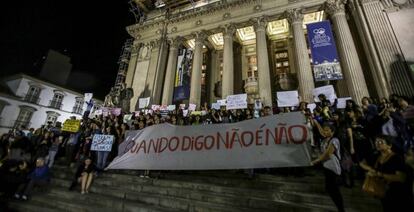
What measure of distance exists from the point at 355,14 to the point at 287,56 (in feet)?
20.4

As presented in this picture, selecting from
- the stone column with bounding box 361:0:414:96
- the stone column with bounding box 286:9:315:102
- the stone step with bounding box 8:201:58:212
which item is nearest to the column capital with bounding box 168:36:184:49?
the stone column with bounding box 286:9:315:102

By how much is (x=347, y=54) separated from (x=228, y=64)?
8.65 m

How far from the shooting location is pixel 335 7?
15.6 meters

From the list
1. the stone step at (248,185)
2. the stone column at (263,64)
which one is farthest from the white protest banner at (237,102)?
the stone step at (248,185)

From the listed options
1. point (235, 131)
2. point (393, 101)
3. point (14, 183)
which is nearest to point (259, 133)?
point (235, 131)

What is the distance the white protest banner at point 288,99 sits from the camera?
11.7m

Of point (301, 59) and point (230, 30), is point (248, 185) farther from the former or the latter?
point (230, 30)

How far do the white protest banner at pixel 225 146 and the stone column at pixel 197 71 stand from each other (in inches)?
433

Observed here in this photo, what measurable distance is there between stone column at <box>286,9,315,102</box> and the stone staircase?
9.45 meters

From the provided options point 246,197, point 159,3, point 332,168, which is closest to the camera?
point 332,168

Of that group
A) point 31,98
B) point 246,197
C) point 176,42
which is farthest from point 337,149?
point 31,98

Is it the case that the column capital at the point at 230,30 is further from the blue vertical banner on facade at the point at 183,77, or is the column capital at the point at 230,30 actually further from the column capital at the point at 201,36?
the blue vertical banner on facade at the point at 183,77

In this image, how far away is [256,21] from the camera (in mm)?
18125

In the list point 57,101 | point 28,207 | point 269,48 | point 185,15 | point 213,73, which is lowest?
point 28,207
